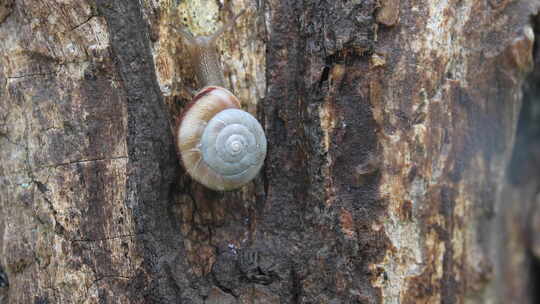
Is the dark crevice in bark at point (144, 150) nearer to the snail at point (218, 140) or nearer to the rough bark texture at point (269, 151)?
the rough bark texture at point (269, 151)

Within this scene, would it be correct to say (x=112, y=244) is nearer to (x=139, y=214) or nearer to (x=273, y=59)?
(x=139, y=214)

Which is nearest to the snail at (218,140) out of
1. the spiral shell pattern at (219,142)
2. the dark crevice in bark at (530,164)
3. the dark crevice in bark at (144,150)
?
the spiral shell pattern at (219,142)

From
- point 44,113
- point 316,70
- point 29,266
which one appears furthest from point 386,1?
point 29,266

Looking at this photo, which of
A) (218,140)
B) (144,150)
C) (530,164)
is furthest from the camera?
(530,164)

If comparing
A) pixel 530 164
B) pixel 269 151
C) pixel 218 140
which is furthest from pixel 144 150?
pixel 530 164

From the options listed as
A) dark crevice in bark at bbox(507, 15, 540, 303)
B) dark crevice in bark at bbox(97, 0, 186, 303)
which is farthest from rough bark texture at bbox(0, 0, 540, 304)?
dark crevice in bark at bbox(507, 15, 540, 303)

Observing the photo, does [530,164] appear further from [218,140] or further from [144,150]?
[144,150]
